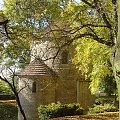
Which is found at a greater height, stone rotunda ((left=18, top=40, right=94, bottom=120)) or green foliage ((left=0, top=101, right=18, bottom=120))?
stone rotunda ((left=18, top=40, right=94, bottom=120))

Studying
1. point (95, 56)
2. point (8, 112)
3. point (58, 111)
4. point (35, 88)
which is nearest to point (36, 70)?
point (35, 88)

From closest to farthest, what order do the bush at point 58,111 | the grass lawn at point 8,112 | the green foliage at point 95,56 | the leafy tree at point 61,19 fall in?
the leafy tree at point 61,19 → the green foliage at point 95,56 → the bush at point 58,111 → the grass lawn at point 8,112

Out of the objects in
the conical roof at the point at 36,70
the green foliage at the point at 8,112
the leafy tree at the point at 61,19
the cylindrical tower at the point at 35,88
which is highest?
the leafy tree at the point at 61,19

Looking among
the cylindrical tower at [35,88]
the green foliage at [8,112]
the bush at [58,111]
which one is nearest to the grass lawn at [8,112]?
the green foliage at [8,112]

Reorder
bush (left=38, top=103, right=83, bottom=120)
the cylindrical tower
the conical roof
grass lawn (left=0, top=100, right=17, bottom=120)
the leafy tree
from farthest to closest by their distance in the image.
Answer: grass lawn (left=0, top=100, right=17, bottom=120) < the conical roof < the cylindrical tower < bush (left=38, top=103, right=83, bottom=120) < the leafy tree

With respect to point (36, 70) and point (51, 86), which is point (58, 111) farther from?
point (36, 70)

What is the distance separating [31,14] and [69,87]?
16.9m

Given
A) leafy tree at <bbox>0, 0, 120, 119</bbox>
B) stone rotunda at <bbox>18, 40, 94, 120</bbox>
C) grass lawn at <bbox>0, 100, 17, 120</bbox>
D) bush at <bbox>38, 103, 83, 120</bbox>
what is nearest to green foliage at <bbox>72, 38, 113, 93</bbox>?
leafy tree at <bbox>0, 0, 120, 119</bbox>

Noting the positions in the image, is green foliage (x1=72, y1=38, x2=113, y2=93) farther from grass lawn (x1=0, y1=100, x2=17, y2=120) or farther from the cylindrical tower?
grass lawn (x1=0, y1=100, x2=17, y2=120)

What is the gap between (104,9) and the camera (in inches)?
575

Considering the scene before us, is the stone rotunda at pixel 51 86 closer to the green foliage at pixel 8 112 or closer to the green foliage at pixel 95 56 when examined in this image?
the green foliage at pixel 95 56

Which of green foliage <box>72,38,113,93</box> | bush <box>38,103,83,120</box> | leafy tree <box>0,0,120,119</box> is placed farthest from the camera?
bush <box>38,103,83,120</box>

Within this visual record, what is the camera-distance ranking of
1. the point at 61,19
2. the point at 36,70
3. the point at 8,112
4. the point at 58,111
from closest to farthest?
the point at 61,19
the point at 58,111
the point at 36,70
the point at 8,112

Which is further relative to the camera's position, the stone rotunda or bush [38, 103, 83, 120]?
the stone rotunda
